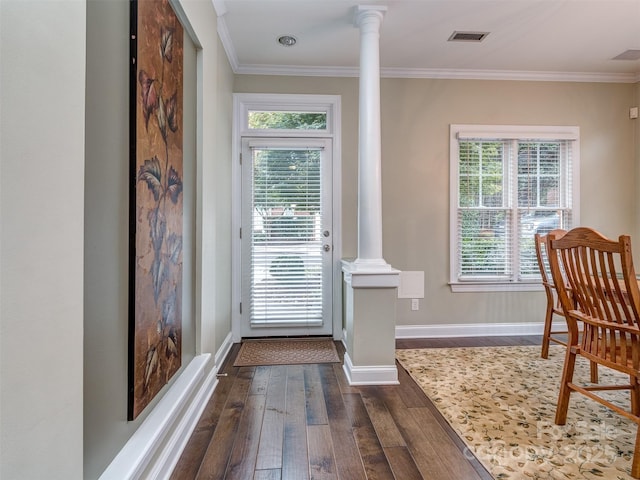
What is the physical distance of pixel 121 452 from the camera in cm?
115

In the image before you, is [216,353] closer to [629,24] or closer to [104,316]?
[104,316]

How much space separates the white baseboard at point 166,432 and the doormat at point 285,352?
69 cm

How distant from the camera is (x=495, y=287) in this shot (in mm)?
3559

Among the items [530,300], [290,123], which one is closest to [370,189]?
[290,123]

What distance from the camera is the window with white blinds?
3.53 m

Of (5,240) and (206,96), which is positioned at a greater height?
(206,96)

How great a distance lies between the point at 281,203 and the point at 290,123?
86 cm

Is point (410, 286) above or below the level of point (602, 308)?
below

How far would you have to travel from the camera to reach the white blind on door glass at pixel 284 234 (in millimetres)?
3389

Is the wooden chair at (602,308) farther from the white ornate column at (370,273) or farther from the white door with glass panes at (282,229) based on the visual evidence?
the white door with glass panes at (282,229)

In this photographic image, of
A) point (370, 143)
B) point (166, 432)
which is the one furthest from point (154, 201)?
point (370, 143)

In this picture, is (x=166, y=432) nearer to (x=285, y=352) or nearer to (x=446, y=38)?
(x=285, y=352)

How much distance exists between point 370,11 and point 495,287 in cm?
295

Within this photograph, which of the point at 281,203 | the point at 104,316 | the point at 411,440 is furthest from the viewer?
the point at 281,203
